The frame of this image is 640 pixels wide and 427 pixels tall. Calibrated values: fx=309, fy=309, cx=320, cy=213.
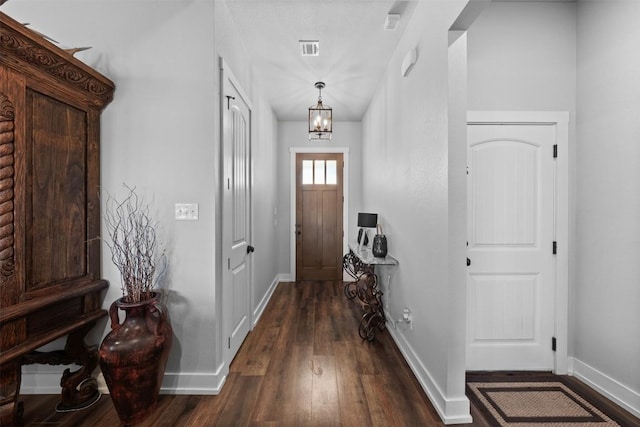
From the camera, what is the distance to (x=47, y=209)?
5.84 ft

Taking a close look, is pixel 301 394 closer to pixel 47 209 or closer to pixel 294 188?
pixel 47 209

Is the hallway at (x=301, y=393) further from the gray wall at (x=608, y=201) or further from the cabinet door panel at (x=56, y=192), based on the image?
the gray wall at (x=608, y=201)

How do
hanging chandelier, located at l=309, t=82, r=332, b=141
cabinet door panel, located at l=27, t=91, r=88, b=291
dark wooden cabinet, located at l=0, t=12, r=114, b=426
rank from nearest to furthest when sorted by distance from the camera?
dark wooden cabinet, located at l=0, t=12, r=114, b=426 → cabinet door panel, located at l=27, t=91, r=88, b=291 → hanging chandelier, located at l=309, t=82, r=332, b=141

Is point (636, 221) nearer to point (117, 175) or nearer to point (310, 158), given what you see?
point (117, 175)

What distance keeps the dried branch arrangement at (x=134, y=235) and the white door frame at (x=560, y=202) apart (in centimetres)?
251

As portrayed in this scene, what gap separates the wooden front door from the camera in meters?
5.44

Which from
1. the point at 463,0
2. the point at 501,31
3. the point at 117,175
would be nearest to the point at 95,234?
the point at 117,175

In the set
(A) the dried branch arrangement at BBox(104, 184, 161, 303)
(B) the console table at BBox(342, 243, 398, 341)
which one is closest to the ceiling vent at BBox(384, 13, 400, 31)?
(B) the console table at BBox(342, 243, 398, 341)

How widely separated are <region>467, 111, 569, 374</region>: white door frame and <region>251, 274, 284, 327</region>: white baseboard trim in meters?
2.78

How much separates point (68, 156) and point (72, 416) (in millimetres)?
1612

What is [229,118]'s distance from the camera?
2.47 m

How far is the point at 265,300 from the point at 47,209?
2744 mm

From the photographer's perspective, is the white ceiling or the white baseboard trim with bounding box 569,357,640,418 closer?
the white baseboard trim with bounding box 569,357,640,418

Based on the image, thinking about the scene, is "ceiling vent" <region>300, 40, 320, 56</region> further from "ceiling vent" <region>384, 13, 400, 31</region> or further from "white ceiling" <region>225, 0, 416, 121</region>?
"ceiling vent" <region>384, 13, 400, 31</region>
